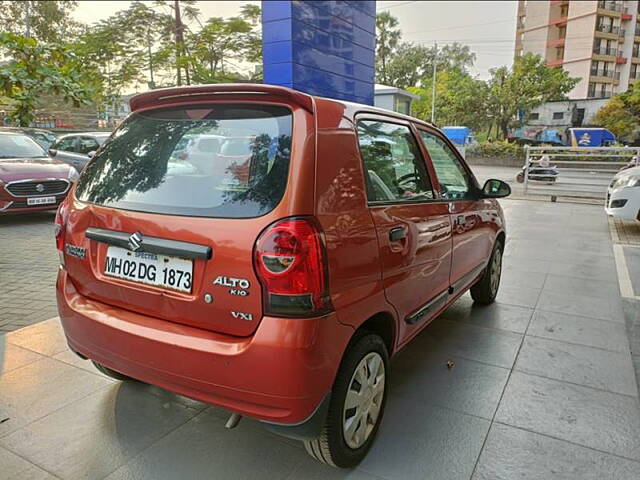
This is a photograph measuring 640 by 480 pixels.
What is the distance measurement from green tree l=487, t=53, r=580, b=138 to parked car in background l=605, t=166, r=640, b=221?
3256 centimetres

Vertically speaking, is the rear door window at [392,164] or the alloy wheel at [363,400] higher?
the rear door window at [392,164]

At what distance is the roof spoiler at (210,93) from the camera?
1942 millimetres

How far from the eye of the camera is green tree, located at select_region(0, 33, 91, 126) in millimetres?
5766

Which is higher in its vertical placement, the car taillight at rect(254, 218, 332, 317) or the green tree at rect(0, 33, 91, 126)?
the green tree at rect(0, 33, 91, 126)

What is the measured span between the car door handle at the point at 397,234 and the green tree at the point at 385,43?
182 ft

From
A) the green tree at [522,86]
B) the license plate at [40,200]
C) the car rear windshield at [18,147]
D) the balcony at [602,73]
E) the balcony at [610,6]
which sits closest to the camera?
the license plate at [40,200]

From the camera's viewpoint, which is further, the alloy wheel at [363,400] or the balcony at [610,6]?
the balcony at [610,6]

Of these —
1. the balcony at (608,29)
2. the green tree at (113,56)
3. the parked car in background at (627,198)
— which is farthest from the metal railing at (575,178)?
the balcony at (608,29)

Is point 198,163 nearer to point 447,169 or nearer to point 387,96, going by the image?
point 447,169

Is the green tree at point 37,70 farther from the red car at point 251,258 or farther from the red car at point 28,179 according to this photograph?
the red car at point 251,258

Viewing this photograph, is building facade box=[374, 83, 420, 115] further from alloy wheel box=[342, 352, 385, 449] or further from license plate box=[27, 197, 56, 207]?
alloy wheel box=[342, 352, 385, 449]

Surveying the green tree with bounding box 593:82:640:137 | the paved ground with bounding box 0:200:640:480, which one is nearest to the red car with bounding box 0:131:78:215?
the paved ground with bounding box 0:200:640:480

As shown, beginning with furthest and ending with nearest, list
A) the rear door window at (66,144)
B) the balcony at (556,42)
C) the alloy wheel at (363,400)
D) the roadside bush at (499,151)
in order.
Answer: the balcony at (556,42), the roadside bush at (499,151), the rear door window at (66,144), the alloy wheel at (363,400)

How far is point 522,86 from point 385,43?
2195 centimetres
